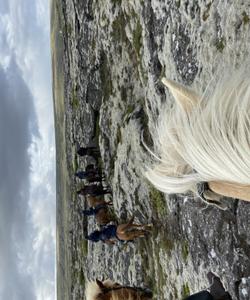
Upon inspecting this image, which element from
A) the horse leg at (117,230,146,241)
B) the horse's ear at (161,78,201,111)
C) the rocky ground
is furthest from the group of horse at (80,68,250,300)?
the horse leg at (117,230,146,241)

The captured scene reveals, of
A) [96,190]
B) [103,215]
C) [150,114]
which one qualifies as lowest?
[103,215]

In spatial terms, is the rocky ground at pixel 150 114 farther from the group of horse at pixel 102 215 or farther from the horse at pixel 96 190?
the horse at pixel 96 190

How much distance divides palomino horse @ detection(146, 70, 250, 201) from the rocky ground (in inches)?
20.5

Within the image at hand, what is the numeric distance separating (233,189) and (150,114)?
8157 mm

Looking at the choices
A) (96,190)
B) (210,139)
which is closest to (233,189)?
(210,139)

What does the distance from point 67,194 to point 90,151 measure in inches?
406

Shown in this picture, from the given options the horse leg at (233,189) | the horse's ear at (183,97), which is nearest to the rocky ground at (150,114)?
the horse's ear at (183,97)

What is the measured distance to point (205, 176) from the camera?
10.7ft

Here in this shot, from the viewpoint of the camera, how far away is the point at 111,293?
914 cm

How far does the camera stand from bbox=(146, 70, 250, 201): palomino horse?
9.16 ft

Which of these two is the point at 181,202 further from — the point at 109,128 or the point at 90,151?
the point at 90,151

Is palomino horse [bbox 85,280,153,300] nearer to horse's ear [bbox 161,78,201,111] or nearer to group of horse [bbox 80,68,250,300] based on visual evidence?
group of horse [bbox 80,68,250,300]

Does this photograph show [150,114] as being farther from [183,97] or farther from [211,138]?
[211,138]

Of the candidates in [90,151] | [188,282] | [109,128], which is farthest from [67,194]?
[188,282]
